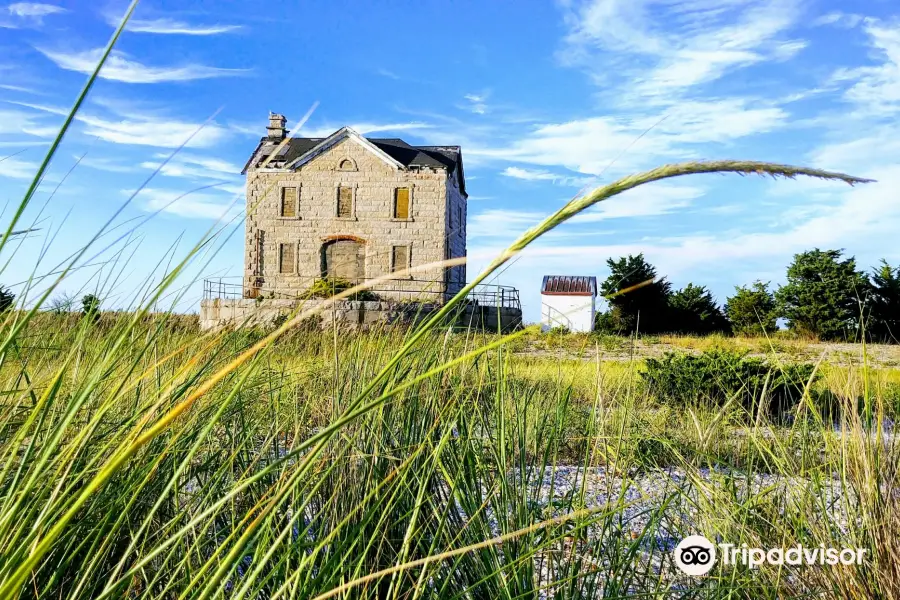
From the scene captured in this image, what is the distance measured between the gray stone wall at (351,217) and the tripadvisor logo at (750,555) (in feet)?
68.5

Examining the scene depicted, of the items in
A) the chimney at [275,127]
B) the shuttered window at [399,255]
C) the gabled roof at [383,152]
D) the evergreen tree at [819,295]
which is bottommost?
the evergreen tree at [819,295]

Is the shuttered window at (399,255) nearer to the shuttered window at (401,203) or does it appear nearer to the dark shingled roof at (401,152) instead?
the shuttered window at (401,203)

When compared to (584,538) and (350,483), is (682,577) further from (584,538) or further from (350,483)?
(350,483)

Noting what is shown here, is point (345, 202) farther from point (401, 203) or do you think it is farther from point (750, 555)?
point (750, 555)

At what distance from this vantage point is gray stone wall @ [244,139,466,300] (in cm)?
2294

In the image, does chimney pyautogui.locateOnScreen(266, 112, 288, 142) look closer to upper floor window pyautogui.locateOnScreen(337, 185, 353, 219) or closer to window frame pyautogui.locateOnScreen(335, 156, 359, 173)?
window frame pyautogui.locateOnScreen(335, 156, 359, 173)

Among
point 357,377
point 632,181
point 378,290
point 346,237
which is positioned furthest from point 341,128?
point 632,181

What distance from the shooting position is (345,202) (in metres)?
23.4

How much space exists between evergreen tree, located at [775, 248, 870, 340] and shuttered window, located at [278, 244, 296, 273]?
51.8ft

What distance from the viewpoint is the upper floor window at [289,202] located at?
23578 mm

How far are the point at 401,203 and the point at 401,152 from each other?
Answer: 6.91 feet

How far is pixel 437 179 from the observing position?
75.3ft

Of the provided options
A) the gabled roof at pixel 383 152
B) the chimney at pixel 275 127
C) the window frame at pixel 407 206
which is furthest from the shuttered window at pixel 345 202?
the chimney at pixel 275 127

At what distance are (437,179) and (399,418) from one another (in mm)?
21402
